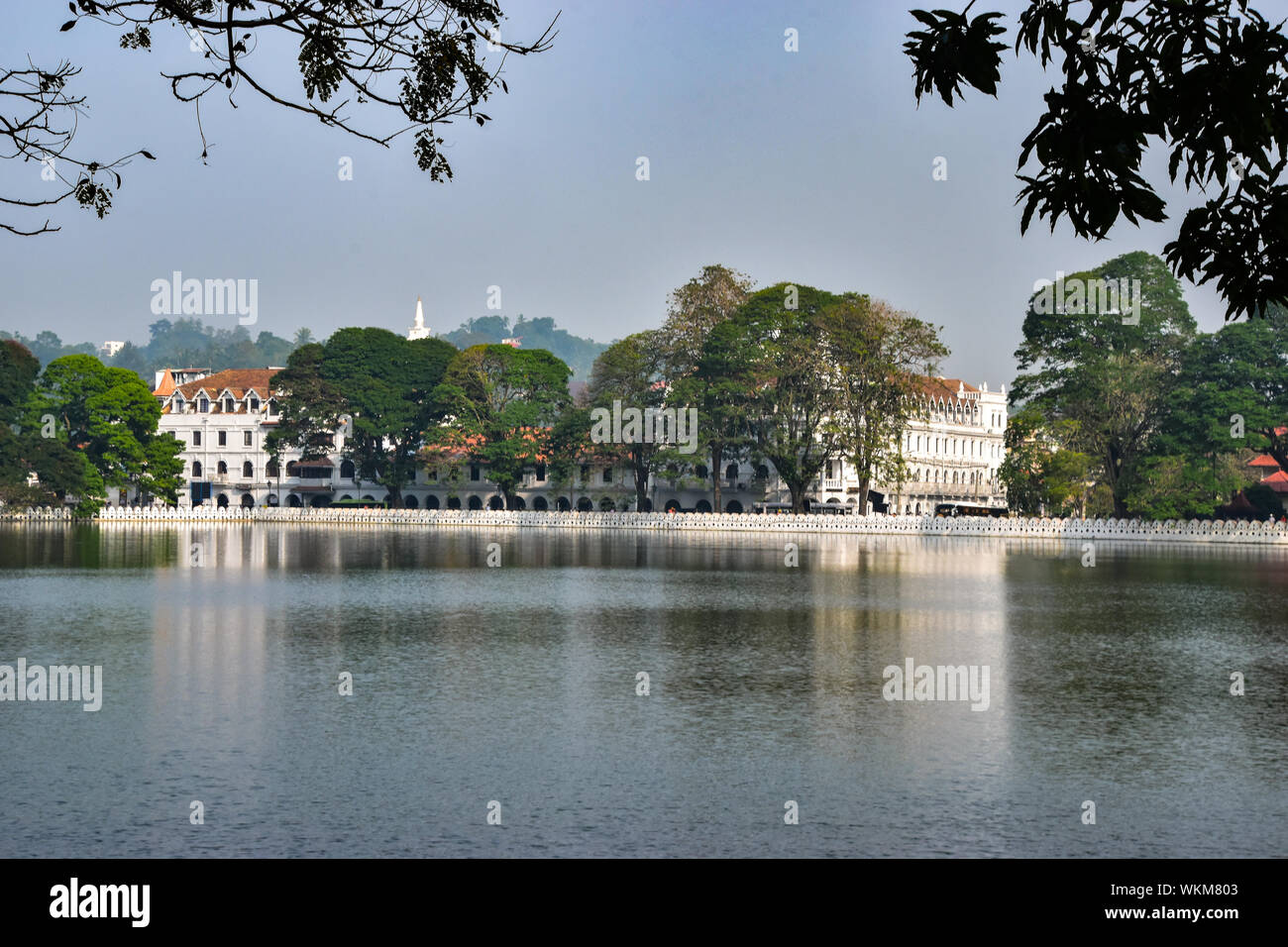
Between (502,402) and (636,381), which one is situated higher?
(636,381)

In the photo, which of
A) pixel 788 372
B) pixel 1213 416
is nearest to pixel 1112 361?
pixel 1213 416

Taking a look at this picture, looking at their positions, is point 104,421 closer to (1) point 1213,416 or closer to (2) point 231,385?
(2) point 231,385

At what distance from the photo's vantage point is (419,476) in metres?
121

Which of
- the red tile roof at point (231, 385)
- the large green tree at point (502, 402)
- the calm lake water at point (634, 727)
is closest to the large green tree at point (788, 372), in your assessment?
the large green tree at point (502, 402)

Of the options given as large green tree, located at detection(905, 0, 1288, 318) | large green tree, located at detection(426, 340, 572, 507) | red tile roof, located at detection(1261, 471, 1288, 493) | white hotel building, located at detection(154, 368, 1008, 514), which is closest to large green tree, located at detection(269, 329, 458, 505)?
large green tree, located at detection(426, 340, 572, 507)

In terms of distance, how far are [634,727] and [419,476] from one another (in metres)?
105

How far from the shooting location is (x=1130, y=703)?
19.4 m

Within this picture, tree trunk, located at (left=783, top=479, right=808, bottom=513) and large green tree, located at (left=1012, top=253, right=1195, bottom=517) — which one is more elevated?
large green tree, located at (left=1012, top=253, right=1195, bottom=517)

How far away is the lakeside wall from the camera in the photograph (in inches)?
3221

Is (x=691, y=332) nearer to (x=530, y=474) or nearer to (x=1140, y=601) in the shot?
(x=530, y=474)

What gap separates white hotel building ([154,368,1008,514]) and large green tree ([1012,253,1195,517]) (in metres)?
25.3

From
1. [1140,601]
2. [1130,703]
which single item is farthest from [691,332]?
[1130,703]

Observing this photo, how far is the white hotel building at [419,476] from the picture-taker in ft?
364

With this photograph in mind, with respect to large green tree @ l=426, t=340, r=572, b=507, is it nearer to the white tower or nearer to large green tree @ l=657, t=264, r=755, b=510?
large green tree @ l=657, t=264, r=755, b=510
